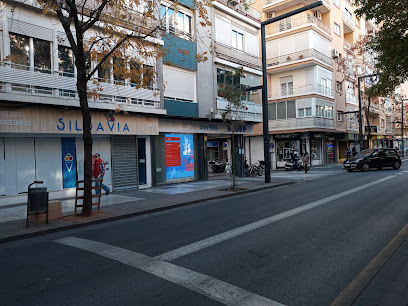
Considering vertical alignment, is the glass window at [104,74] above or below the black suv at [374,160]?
above

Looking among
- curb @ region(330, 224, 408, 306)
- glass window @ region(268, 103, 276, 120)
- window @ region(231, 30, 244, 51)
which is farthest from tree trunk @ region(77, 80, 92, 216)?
glass window @ region(268, 103, 276, 120)

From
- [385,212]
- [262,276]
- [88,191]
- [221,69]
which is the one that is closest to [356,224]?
[385,212]

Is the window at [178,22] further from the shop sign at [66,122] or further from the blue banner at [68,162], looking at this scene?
the blue banner at [68,162]

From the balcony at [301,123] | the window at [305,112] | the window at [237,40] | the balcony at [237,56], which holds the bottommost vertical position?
the balcony at [301,123]

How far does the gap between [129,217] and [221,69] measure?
13.6 metres

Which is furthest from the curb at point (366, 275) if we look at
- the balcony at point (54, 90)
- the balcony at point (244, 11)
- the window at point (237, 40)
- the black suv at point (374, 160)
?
the balcony at point (244, 11)

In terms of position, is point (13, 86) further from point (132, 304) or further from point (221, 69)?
point (221, 69)

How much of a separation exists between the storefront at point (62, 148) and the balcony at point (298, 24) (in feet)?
71.4

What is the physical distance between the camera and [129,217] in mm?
8953

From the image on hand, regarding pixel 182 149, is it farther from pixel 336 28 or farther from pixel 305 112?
pixel 336 28

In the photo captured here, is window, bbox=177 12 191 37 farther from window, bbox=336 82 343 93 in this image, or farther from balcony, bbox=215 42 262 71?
window, bbox=336 82 343 93

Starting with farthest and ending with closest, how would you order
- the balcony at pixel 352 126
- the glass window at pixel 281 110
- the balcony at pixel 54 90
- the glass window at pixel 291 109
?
1. the balcony at pixel 352 126
2. the glass window at pixel 281 110
3. the glass window at pixel 291 109
4. the balcony at pixel 54 90

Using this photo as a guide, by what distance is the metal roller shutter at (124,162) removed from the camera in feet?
48.0

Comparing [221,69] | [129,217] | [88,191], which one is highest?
[221,69]
